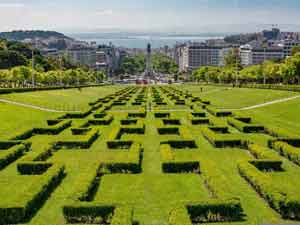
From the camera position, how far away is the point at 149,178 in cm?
1659

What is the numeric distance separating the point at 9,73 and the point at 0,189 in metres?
68.0

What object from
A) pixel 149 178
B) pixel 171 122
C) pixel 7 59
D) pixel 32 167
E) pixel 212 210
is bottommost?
pixel 149 178

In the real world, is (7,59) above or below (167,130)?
above

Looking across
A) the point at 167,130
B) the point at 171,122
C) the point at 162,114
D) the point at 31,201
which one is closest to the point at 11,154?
the point at 31,201

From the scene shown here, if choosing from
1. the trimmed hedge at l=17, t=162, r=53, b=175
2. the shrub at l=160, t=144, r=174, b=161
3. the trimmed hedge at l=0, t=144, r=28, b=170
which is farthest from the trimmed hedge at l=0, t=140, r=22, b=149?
the shrub at l=160, t=144, r=174, b=161

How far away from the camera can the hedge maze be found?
1204 cm

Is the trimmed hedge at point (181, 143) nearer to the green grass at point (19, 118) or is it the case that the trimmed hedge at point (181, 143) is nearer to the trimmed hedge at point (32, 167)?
the trimmed hedge at point (32, 167)

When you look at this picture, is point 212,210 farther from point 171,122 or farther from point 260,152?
point 171,122

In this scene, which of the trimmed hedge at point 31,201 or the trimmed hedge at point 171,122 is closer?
the trimmed hedge at point 31,201

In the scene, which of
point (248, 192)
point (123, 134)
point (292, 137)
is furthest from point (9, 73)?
point (248, 192)

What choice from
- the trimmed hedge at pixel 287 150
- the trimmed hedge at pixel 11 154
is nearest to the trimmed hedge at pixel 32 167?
the trimmed hedge at pixel 11 154

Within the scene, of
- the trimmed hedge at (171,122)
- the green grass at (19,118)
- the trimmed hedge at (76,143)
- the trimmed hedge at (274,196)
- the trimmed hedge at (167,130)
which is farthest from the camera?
the trimmed hedge at (171,122)

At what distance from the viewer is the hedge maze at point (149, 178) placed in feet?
39.5

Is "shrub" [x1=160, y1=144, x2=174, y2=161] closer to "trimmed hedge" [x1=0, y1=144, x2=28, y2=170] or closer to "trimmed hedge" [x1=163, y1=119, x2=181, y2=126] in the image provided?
"trimmed hedge" [x1=0, y1=144, x2=28, y2=170]
